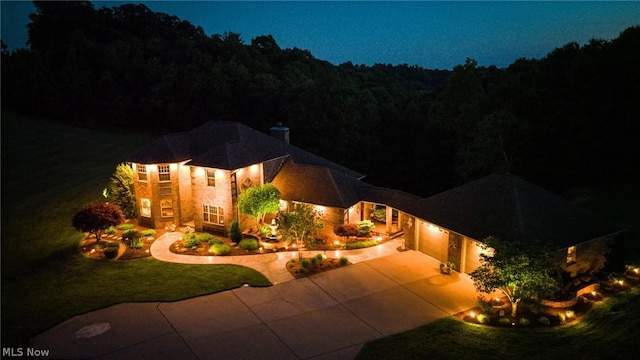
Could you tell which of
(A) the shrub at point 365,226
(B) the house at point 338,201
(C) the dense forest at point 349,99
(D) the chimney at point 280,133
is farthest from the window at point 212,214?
(C) the dense forest at point 349,99

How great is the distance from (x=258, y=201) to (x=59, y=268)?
1138 centimetres

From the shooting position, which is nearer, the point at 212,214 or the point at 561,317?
the point at 561,317

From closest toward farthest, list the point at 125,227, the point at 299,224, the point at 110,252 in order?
the point at 299,224 < the point at 110,252 < the point at 125,227

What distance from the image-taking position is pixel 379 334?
18.9 metres

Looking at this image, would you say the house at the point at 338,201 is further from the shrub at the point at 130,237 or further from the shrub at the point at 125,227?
the shrub at the point at 130,237

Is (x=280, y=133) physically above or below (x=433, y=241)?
above

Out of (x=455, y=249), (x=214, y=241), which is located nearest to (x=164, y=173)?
(x=214, y=241)

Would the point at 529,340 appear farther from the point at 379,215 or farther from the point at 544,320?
the point at 379,215

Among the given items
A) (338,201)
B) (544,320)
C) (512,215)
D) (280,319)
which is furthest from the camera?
(338,201)

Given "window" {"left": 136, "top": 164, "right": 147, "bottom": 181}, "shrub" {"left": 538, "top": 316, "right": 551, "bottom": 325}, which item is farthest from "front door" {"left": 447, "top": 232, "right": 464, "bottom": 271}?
"window" {"left": 136, "top": 164, "right": 147, "bottom": 181}

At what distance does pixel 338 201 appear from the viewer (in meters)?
29.2

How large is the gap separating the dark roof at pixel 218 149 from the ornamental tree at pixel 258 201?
1828 millimetres

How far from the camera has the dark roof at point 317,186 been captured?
97.4 ft

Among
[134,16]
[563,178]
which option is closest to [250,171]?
[563,178]
